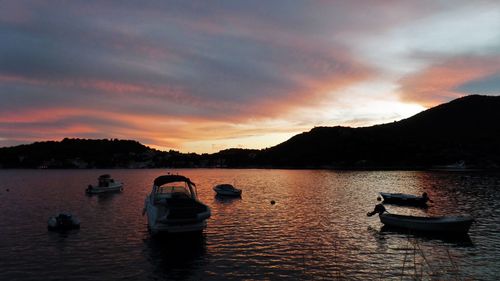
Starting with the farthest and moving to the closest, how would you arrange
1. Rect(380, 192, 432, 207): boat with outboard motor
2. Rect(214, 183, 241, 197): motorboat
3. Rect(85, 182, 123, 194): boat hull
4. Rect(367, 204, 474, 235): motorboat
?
Rect(85, 182, 123, 194): boat hull
Rect(214, 183, 241, 197): motorboat
Rect(380, 192, 432, 207): boat with outboard motor
Rect(367, 204, 474, 235): motorboat

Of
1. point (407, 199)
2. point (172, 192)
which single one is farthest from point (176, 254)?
point (407, 199)

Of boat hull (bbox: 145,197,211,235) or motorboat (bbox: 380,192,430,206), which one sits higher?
boat hull (bbox: 145,197,211,235)

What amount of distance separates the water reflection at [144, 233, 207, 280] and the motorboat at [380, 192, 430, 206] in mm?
40057

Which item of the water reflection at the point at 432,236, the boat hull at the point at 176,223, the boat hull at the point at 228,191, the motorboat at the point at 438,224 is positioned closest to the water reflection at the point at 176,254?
the boat hull at the point at 176,223

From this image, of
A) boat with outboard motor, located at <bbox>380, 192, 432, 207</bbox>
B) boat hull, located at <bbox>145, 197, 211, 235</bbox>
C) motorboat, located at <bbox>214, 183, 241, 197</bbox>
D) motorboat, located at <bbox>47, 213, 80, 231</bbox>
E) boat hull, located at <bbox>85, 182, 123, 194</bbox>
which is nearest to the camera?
boat hull, located at <bbox>145, 197, 211, 235</bbox>

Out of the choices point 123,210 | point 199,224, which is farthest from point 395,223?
point 123,210


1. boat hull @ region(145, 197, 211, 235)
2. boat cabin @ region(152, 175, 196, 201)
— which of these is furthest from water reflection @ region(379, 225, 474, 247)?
boat cabin @ region(152, 175, 196, 201)

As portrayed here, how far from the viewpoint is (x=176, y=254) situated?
26.0 m

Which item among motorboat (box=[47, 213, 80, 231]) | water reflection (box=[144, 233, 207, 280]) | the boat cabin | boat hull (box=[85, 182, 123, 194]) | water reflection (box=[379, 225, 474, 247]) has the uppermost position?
the boat cabin

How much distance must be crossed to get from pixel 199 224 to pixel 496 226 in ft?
97.5

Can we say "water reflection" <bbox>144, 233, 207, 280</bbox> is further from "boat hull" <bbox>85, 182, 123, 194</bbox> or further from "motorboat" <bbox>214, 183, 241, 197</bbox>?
"boat hull" <bbox>85, 182, 123, 194</bbox>

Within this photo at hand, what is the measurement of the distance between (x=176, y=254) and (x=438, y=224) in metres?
22.9

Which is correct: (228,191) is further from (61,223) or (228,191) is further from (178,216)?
(178,216)

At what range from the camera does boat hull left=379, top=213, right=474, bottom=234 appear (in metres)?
32.3
